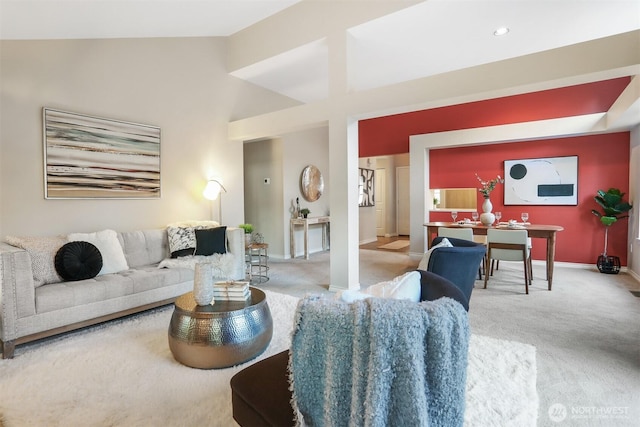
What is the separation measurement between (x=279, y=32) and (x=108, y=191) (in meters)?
3.10

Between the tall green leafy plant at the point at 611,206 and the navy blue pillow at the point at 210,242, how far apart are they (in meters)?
5.61

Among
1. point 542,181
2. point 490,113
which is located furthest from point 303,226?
point 542,181

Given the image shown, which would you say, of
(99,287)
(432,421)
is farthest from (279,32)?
(432,421)

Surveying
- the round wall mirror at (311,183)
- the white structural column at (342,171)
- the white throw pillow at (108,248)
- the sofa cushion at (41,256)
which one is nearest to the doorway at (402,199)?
the round wall mirror at (311,183)

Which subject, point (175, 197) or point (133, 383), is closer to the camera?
point (133, 383)

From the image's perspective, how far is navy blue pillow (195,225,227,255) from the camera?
157 inches

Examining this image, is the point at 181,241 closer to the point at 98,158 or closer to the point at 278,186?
the point at 98,158

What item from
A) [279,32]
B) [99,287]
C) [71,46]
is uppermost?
[279,32]

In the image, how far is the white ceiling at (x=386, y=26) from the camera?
3.32 m

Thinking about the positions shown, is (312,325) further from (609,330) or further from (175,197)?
(175,197)

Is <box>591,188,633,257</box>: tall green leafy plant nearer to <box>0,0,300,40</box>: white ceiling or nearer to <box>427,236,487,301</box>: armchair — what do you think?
<box>427,236,487,301</box>: armchair

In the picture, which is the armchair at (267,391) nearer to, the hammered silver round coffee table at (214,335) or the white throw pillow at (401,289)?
the white throw pillow at (401,289)

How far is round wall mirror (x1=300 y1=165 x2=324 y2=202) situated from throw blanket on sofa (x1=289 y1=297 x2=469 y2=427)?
5887mm

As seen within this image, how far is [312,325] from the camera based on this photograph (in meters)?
1.05
